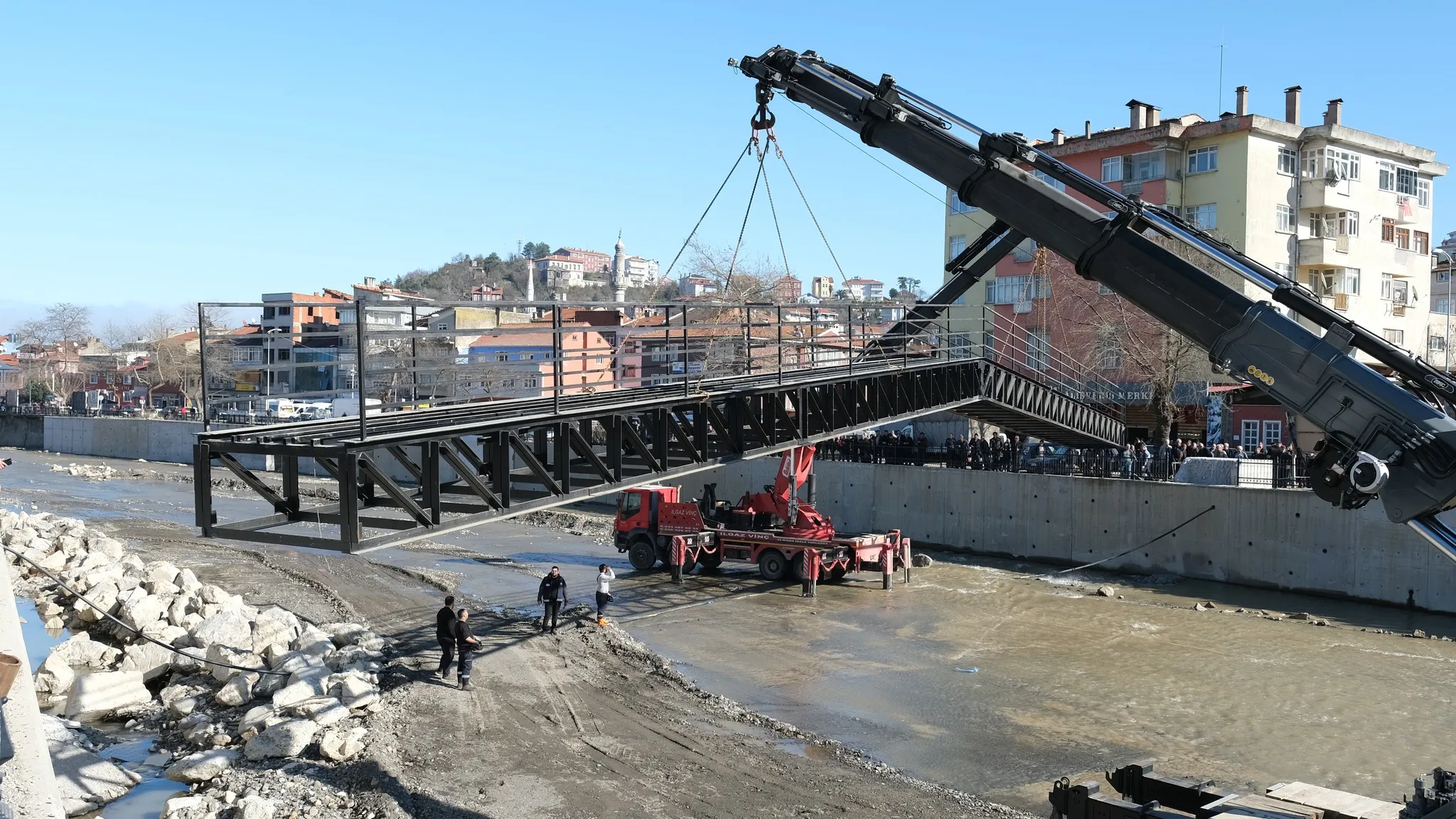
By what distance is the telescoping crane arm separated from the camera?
9461mm

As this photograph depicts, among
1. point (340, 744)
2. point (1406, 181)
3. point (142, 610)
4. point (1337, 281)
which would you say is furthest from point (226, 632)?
point (1406, 181)

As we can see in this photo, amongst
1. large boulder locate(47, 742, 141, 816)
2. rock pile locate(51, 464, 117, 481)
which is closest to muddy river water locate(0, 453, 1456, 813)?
large boulder locate(47, 742, 141, 816)

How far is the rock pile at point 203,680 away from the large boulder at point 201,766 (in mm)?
17

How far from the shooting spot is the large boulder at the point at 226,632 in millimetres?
18344

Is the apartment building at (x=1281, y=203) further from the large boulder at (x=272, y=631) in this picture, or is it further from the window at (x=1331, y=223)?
the large boulder at (x=272, y=631)

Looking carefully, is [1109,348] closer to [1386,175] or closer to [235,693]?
[1386,175]

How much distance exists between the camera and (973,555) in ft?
111

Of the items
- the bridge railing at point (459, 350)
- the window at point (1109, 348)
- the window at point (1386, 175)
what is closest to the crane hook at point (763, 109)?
the bridge railing at point (459, 350)

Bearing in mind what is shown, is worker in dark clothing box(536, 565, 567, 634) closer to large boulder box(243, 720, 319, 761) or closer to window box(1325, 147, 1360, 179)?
large boulder box(243, 720, 319, 761)

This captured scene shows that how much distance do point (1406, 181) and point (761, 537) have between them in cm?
4035

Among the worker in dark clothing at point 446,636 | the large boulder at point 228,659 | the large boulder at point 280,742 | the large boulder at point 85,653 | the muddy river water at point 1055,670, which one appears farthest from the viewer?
the large boulder at point 85,653

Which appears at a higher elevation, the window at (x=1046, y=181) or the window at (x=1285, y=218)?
the window at (x=1285, y=218)

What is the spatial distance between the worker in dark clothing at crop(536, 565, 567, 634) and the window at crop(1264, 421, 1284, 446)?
2849 centimetres

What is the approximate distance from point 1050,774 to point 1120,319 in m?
Answer: 28.0
